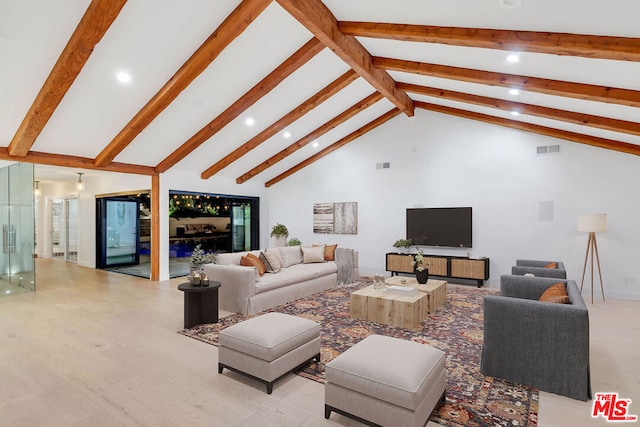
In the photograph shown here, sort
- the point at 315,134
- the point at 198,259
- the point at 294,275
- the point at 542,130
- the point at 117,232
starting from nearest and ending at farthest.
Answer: the point at 198,259 < the point at 294,275 < the point at 542,130 < the point at 315,134 < the point at 117,232

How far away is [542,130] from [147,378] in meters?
7.26

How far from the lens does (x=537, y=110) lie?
547 cm

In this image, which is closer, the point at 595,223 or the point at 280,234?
the point at 595,223

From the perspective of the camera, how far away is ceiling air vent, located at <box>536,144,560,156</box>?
645 cm

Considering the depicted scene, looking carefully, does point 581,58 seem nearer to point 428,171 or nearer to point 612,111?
point 612,111

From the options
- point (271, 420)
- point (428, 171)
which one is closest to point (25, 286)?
point (271, 420)

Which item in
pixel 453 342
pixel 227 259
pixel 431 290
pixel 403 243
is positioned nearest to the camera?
pixel 453 342

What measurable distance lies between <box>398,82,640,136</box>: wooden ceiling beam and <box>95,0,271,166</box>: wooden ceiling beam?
11.8 ft

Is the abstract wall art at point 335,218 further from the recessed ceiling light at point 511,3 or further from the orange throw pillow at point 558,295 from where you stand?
the recessed ceiling light at point 511,3

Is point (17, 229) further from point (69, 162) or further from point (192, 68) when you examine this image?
point (192, 68)

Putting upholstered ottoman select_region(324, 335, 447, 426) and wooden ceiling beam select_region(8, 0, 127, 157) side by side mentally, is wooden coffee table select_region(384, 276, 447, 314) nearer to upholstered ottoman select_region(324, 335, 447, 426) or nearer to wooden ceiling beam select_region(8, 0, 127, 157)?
upholstered ottoman select_region(324, 335, 447, 426)

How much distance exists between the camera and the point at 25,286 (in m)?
6.61

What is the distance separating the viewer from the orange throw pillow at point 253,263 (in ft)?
17.7

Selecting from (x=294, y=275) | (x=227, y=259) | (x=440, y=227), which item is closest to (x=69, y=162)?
(x=227, y=259)
